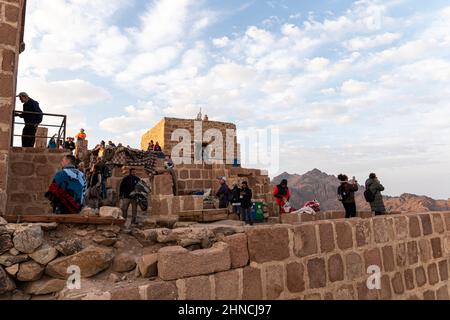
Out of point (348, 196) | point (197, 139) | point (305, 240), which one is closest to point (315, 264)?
point (305, 240)

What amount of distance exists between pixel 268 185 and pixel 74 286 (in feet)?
40.8

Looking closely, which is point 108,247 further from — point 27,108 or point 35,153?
point 27,108

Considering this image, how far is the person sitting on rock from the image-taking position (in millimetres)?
4496

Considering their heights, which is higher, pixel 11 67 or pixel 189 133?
pixel 189 133

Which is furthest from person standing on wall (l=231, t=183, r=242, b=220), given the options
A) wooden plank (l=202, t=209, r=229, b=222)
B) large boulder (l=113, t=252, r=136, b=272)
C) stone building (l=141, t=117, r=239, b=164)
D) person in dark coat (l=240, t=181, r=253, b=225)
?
stone building (l=141, t=117, r=239, b=164)

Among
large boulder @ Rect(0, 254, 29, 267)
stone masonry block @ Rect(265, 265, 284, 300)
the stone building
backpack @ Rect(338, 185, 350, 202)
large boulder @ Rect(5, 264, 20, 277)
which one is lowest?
stone masonry block @ Rect(265, 265, 284, 300)

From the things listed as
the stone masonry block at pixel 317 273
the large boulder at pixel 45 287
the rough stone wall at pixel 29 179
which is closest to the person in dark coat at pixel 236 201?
the rough stone wall at pixel 29 179

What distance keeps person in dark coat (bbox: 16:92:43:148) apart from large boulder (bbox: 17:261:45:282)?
16.9 feet

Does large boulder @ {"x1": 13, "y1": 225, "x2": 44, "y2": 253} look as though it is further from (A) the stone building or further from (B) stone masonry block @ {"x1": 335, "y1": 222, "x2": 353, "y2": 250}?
(A) the stone building

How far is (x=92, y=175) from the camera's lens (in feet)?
29.9

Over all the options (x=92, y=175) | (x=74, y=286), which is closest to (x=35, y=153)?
(x=92, y=175)

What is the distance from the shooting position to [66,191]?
15.0 ft

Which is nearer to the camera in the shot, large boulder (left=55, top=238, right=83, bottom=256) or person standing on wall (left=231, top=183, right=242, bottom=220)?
large boulder (left=55, top=238, right=83, bottom=256)
